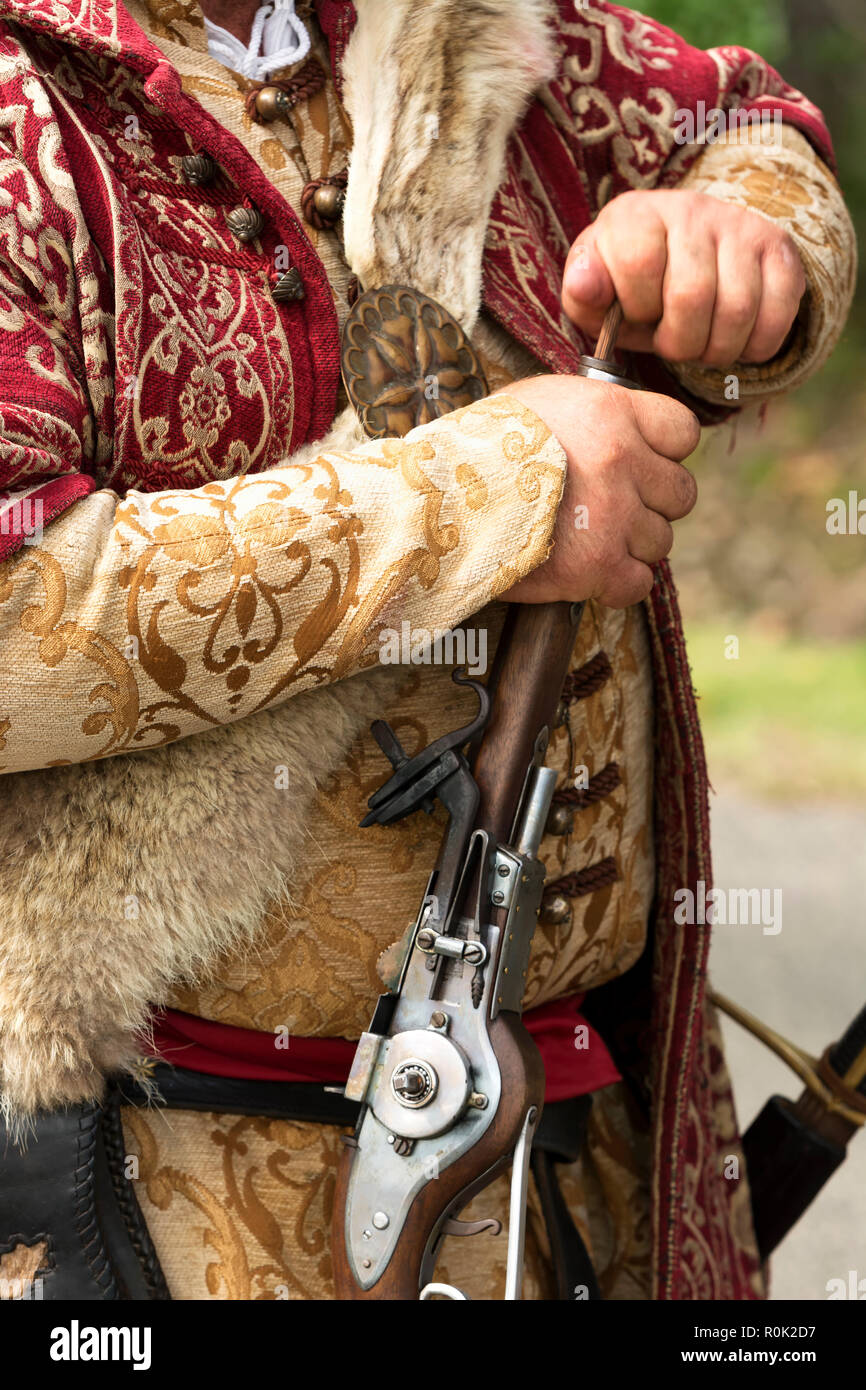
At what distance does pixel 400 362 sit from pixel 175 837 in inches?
17.1

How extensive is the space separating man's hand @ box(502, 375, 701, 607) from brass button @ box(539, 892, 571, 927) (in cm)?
30

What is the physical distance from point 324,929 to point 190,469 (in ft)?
1.31

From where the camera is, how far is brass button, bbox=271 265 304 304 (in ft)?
3.44

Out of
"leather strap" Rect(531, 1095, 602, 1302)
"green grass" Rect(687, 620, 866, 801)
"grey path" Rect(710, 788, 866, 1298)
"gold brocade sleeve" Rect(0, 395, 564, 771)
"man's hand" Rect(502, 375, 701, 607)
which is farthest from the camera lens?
"green grass" Rect(687, 620, 866, 801)

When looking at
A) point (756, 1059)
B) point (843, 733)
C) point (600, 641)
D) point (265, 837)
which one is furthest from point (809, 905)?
point (265, 837)

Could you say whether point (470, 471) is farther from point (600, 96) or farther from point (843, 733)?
point (843, 733)

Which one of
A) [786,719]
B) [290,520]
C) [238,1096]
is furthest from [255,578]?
[786,719]

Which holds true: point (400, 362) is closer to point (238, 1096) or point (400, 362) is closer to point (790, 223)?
point (790, 223)

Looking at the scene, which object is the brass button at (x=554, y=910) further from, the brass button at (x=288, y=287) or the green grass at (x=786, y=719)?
the green grass at (x=786, y=719)

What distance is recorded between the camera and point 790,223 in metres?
1.30

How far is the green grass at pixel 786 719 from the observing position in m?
5.05

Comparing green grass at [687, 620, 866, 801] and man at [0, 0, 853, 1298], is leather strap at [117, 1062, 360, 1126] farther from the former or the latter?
green grass at [687, 620, 866, 801]

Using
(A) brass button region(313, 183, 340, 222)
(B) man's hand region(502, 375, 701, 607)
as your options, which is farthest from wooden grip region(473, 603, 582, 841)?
(A) brass button region(313, 183, 340, 222)

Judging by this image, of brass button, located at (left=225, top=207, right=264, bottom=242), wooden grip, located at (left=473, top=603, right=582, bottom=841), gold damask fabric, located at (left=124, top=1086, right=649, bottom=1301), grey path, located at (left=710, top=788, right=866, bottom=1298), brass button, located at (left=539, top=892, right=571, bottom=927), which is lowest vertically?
grey path, located at (left=710, top=788, right=866, bottom=1298)
